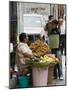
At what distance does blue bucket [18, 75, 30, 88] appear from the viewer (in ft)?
6.36

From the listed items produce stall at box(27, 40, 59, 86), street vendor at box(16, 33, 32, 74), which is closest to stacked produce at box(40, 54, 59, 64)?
produce stall at box(27, 40, 59, 86)

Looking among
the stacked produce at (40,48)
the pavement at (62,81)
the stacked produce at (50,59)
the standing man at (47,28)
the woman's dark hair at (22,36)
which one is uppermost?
the standing man at (47,28)

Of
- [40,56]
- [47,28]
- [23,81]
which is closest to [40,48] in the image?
[40,56]

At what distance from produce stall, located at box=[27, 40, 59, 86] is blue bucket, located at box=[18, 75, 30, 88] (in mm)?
56

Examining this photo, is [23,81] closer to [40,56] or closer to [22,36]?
[40,56]

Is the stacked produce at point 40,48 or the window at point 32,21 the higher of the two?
the window at point 32,21

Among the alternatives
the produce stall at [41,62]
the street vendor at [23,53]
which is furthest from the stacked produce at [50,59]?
the street vendor at [23,53]

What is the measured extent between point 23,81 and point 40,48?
11.5 inches

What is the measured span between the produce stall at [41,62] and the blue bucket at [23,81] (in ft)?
0.18

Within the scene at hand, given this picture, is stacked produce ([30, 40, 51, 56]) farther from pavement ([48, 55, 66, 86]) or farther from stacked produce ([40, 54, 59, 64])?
pavement ([48, 55, 66, 86])

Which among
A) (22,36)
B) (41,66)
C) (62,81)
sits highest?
(22,36)

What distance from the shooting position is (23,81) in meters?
1.94

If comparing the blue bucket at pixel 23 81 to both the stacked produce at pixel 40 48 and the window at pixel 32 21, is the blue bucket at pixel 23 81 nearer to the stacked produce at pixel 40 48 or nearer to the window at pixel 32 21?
the stacked produce at pixel 40 48

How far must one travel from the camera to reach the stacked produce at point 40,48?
195 cm
